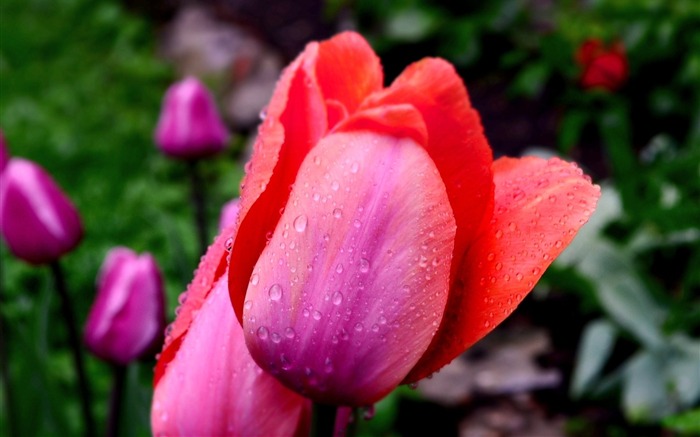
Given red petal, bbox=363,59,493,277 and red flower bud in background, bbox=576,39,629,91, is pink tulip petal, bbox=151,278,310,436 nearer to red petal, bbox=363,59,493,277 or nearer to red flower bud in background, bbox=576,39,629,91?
red petal, bbox=363,59,493,277

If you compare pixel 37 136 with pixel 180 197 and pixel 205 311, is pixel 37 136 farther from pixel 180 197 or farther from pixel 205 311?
pixel 205 311

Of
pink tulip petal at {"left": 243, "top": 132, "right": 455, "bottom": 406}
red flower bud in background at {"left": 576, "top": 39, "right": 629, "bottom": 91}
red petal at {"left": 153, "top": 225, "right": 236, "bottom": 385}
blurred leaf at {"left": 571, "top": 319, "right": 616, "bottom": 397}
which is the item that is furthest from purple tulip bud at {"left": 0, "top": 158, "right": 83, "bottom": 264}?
red flower bud in background at {"left": 576, "top": 39, "right": 629, "bottom": 91}

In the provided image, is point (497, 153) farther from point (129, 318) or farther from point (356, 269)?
point (356, 269)

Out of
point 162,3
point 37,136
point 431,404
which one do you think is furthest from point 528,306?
point 162,3

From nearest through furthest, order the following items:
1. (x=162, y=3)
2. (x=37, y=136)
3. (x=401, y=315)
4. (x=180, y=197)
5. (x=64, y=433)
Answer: (x=401, y=315), (x=64, y=433), (x=180, y=197), (x=37, y=136), (x=162, y=3)

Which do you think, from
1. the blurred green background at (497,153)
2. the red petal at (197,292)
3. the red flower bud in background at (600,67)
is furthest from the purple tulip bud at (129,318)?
the red flower bud in background at (600,67)

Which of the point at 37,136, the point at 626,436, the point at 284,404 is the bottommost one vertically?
the point at 626,436

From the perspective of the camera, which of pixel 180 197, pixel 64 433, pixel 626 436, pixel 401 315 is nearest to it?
pixel 401 315

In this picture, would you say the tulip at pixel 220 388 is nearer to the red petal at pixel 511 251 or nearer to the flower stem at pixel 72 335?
the red petal at pixel 511 251
